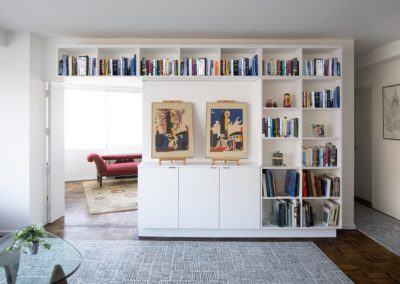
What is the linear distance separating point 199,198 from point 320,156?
1.66m

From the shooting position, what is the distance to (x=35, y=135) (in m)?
4.36

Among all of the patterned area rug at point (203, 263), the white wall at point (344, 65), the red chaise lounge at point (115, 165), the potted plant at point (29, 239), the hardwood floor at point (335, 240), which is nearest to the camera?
the potted plant at point (29, 239)

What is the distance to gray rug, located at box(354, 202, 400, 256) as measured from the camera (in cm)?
399

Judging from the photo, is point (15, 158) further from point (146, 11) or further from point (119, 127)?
point (119, 127)

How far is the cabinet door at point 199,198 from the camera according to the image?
4.10m

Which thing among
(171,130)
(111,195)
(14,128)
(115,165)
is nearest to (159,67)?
(171,130)

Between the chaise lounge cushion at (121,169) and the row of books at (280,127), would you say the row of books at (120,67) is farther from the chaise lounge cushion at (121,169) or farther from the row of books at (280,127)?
the chaise lounge cushion at (121,169)

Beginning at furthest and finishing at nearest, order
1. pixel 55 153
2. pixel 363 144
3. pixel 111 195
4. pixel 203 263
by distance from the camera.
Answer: pixel 111 195
pixel 363 144
pixel 55 153
pixel 203 263

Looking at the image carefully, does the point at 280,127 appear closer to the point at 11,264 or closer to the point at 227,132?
the point at 227,132

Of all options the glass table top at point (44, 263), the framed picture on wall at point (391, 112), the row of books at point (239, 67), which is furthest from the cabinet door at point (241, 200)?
the framed picture on wall at point (391, 112)

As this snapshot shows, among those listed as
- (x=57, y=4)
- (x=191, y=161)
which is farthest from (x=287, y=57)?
(x=57, y=4)

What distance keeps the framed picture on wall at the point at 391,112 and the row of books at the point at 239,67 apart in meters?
2.38

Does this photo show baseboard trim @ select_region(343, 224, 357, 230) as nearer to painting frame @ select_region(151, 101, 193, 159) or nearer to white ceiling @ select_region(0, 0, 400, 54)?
painting frame @ select_region(151, 101, 193, 159)

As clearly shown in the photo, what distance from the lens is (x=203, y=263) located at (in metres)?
3.39
